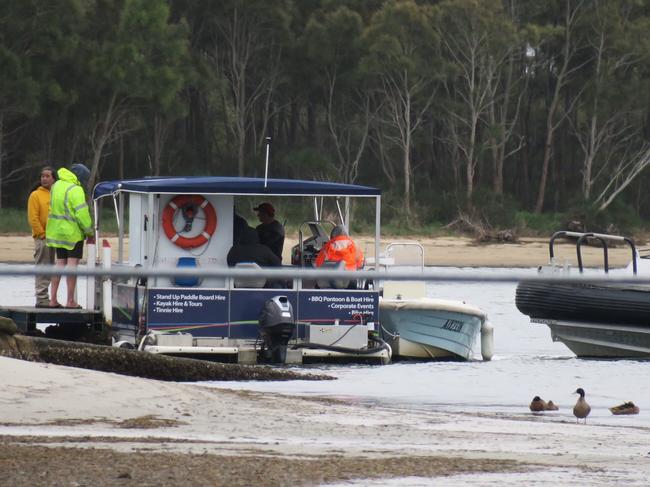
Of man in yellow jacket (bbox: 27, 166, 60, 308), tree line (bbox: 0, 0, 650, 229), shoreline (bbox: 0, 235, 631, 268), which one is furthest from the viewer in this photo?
tree line (bbox: 0, 0, 650, 229)

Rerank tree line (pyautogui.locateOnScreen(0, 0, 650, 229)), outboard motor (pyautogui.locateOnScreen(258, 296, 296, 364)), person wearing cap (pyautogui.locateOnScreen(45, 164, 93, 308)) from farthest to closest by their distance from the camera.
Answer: tree line (pyautogui.locateOnScreen(0, 0, 650, 229)) → person wearing cap (pyautogui.locateOnScreen(45, 164, 93, 308)) → outboard motor (pyautogui.locateOnScreen(258, 296, 296, 364))

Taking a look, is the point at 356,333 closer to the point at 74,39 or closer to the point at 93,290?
the point at 93,290

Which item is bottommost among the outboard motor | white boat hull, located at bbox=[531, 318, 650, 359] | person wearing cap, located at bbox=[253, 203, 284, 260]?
white boat hull, located at bbox=[531, 318, 650, 359]

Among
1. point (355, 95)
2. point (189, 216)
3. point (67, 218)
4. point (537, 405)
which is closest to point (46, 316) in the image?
point (67, 218)

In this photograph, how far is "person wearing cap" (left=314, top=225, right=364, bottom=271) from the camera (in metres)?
17.2

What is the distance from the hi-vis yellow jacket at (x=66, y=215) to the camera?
54.6 feet

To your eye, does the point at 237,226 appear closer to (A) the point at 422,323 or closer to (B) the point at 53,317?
(B) the point at 53,317

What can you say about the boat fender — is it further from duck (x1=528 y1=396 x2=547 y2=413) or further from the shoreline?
the shoreline

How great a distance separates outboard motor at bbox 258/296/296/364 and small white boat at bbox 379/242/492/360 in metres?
2.15

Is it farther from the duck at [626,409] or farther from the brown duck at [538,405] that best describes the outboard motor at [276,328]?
the duck at [626,409]

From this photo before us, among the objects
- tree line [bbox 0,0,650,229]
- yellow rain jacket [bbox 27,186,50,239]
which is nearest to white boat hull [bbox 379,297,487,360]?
yellow rain jacket [bbox 27,186,50,239]

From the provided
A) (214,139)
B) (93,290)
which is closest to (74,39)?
(214,139)

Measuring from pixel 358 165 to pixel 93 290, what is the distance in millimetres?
37946

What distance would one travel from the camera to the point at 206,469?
788cm
